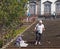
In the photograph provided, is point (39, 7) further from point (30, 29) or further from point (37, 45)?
point (37, 45)

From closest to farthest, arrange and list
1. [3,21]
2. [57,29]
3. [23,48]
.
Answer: [23,48], [3,21], [57,29]

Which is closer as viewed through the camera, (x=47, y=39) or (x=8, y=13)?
(x=47, y=39)

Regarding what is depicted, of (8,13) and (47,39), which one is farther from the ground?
(8,13)

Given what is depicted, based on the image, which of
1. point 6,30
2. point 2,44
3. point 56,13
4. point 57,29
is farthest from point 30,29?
point 56,13

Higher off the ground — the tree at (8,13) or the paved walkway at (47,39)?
the tree at (8,13)

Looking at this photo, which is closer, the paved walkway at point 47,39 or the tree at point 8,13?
the paved walkway at point 47,39

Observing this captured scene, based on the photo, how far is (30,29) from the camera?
37.3 metres

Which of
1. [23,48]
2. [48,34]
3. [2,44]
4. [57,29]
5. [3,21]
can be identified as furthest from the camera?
[57,29]

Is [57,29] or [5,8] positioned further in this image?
[57,29]

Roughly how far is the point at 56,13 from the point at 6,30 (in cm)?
3500

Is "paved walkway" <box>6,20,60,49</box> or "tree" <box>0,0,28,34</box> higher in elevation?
"tree" <box>0,0,28,34</box>

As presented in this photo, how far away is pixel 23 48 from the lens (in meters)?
24.9

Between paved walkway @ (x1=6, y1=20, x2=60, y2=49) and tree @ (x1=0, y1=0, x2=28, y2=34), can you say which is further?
tree @ (x1=0, y1=0, x2=28, y2=34)

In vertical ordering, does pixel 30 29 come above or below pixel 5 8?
below
